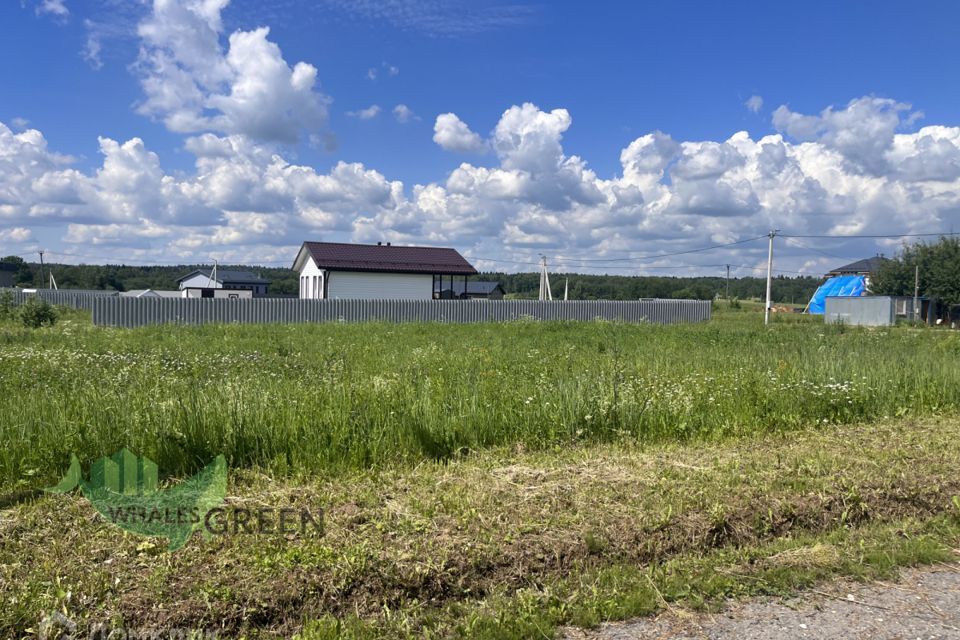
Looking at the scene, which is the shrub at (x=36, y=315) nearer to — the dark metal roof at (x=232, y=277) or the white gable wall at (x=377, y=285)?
the white gable wall at (x=377, y=285)

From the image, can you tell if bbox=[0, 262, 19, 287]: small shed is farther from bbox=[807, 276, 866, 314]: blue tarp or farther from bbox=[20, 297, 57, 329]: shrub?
bbox=[807, 276, 866, 314]: blue tarp

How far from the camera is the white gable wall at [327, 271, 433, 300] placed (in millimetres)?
35344

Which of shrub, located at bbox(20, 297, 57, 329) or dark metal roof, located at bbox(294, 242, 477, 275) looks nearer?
shrub, located at bbox(20, 297, 57, 329)

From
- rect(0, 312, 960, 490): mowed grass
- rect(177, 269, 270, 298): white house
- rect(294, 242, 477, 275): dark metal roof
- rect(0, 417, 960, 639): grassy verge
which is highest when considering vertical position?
rect(294, 242, 477, 275): dark metal roof

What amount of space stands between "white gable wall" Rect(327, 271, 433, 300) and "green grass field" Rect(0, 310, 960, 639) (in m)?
27.1

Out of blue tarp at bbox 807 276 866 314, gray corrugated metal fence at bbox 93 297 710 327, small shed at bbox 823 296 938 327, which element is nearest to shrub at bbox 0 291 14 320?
gray corrugated metal fence at bbox 93 297 710 327

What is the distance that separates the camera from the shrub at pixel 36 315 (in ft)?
72.2

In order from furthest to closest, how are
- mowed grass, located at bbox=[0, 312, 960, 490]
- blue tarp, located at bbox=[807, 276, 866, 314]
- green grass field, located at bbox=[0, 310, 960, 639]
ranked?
1. blue tarp, located at bbox=[807, 276, 866, 314]
2. mowed grass, located at bbox=[0, 312, 960, 490]
3. green grass field, located at bbox=[0, 310, 960, 639]

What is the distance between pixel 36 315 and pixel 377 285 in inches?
649

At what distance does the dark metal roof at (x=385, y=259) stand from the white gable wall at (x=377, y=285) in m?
0.35

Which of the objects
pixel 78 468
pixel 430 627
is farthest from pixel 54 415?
pixel 430 627

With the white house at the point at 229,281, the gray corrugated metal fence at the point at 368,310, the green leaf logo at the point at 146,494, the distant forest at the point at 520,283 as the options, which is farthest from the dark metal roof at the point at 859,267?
the green leaf logo at the point at 146,494

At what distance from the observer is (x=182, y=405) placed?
527cm

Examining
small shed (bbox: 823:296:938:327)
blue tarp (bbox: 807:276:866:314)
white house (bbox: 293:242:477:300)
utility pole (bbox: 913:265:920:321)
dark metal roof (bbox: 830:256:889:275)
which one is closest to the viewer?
white house (bbox: 293:242:477:300)
